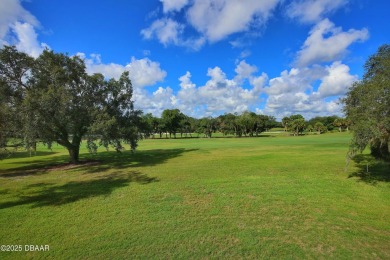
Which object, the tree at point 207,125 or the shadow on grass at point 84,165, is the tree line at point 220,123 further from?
the shadow on grass at point 84,165

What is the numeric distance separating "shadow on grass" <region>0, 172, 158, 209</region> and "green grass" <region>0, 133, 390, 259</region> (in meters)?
0.06

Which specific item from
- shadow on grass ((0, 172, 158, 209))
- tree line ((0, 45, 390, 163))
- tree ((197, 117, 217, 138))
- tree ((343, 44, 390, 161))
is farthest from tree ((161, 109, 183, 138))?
tree ((343, 44, 390, 161))

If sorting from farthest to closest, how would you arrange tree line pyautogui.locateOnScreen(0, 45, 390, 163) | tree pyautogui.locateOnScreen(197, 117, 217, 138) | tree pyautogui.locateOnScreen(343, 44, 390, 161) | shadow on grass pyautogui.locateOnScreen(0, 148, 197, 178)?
1. tree pyautogui.locateOnScreen(197, 117, 217, 138)
2. shadow on grass pyautogui.locateOnScreen(0, 148, 197, 178)
3. tree line pyautogui.locateOnScreen(0, 45, 390, 163)
4. tree pyautogui.locateOnScreen(343, 44, 390, 161)

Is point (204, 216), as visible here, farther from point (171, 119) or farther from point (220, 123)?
point (220, 123)

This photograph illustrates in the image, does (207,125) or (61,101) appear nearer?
(61,101)

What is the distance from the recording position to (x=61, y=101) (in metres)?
18.4

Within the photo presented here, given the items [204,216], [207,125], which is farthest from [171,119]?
[204,216]

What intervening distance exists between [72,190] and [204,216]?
7773 mm

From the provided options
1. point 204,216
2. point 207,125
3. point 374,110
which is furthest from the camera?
point 207,125

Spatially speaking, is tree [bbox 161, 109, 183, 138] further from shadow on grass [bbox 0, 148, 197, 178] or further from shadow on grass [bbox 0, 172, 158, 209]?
shadow on grass [bbox 0, 172, 158, 209]

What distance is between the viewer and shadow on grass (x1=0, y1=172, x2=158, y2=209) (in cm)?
1050

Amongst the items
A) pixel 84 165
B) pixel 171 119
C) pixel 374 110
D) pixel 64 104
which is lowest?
pixel 84 165

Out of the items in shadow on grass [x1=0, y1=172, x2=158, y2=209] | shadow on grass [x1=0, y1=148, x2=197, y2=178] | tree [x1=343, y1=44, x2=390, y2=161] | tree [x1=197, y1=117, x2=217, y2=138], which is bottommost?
shadow on grass [x1=0, y1=172, x2=158, y2=209]

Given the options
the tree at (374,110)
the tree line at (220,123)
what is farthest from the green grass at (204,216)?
the tree line at (220,123)
